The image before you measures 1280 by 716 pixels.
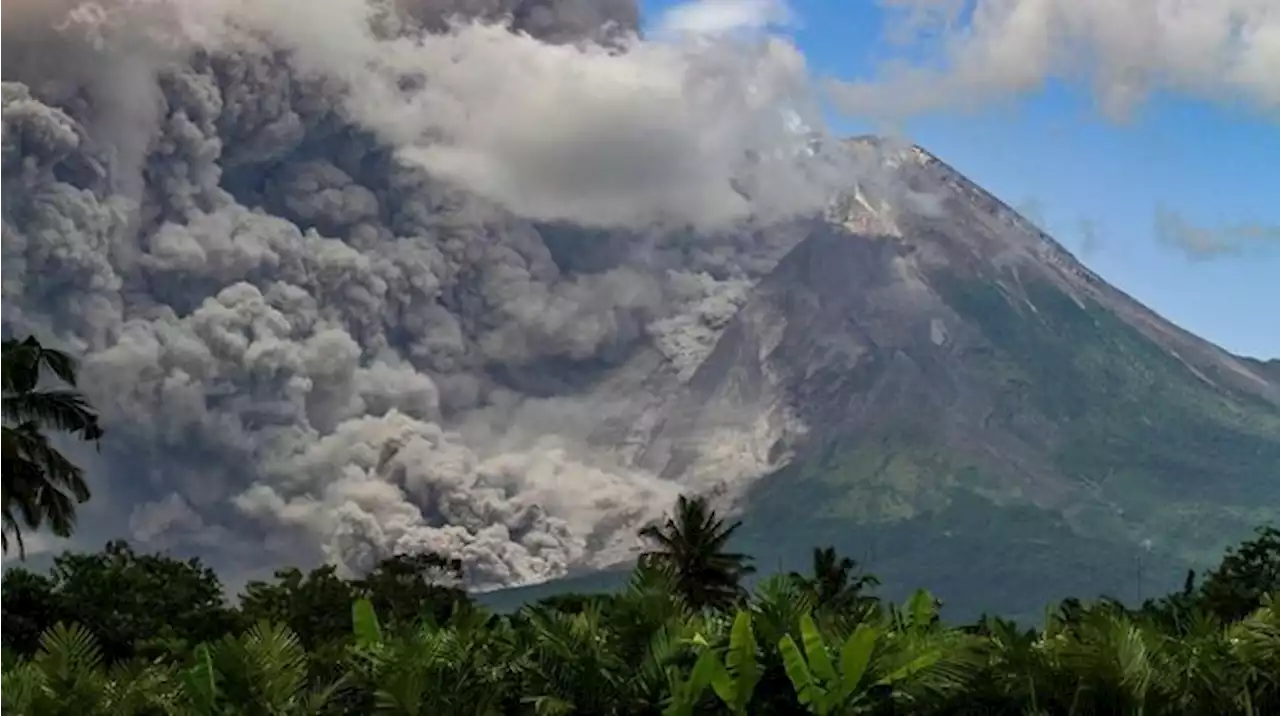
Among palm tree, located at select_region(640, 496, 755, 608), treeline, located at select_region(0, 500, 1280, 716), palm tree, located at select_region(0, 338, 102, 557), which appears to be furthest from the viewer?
palm tree, located at select_region(640, 496, 755, 608)

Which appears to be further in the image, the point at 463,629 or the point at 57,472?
the point at 57,472

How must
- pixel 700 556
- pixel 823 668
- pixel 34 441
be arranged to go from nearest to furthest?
1. pixel 823 668
2. pixel 34 441
3. pixel 700 556

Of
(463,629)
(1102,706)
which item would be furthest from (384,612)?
(1102,706)

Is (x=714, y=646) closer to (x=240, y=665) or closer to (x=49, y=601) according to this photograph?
(x=240, y=665)

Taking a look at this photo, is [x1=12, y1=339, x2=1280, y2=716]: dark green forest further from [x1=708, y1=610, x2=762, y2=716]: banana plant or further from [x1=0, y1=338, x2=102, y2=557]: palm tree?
[x1=0, y1=338, x2=102, y2=557]: palm tree

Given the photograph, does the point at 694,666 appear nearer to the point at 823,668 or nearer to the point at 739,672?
the point at 739,672

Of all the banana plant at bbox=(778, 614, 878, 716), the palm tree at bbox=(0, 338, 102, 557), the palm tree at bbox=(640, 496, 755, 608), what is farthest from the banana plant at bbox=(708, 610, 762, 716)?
the palm tree at bbox=(640, 496, 755, 608)

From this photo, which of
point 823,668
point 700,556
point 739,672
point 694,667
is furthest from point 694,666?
point 700,556

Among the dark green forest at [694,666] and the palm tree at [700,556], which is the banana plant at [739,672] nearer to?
the dark green forest at [694,666]
